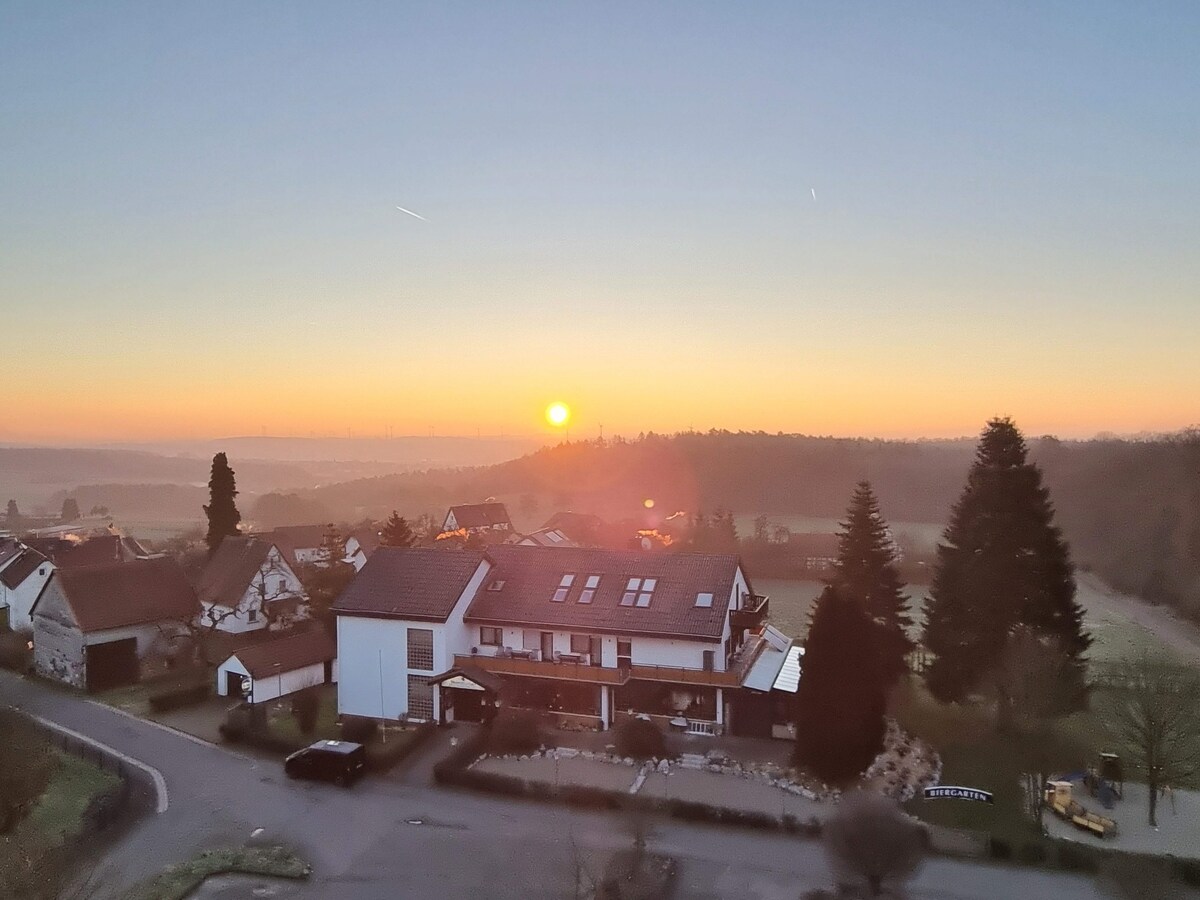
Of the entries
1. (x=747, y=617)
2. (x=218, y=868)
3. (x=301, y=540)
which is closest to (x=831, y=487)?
(x=301, y=540)

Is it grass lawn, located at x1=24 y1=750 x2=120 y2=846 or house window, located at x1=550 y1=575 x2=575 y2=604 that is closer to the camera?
grass lawn, located at x1=24 y1=750 x2=120 y2=846

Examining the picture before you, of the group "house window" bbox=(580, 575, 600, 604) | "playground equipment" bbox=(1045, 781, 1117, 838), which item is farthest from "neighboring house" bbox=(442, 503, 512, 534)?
"playground equipment" bbox=(1045, 781, 1117, 838)

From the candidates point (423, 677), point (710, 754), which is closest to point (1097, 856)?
point (710, 754)

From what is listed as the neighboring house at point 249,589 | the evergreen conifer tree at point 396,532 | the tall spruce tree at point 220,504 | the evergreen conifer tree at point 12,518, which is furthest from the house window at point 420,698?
the evergreen conifer tree at point 12,518

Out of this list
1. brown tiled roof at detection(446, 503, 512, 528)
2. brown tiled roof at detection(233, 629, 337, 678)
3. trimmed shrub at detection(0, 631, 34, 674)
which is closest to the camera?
brown tiled roof at detection(233, 629, 337, 678)

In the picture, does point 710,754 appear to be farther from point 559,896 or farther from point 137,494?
point 137,494

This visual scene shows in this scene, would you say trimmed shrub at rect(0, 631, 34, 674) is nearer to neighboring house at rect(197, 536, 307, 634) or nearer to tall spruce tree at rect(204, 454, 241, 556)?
neighboring house at rect(197, 536, 307, 634)
